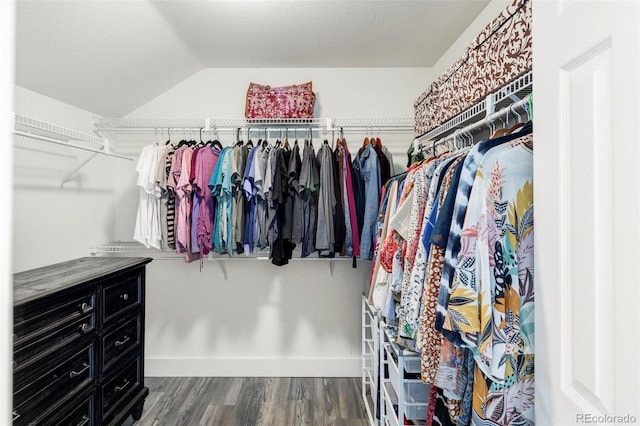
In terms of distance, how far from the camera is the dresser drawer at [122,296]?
5.49ft

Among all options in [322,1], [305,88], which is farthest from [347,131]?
[322,1]

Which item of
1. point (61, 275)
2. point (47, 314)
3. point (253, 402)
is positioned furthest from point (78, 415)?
point (253, 402)

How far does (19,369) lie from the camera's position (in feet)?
3.93

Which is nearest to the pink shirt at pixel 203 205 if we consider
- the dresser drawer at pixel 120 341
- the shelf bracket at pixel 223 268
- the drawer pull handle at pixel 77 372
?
the shelf bracket at pixel 223 268

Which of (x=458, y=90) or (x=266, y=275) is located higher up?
(x=458, y=90)

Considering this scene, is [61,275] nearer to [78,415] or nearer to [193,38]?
[78,415]

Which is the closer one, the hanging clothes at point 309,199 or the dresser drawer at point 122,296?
the dresser drawer at point 122,296

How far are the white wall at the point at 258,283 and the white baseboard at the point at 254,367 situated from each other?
4 cm

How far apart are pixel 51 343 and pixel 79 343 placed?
0.50 feet

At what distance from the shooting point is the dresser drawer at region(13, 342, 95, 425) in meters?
1.22

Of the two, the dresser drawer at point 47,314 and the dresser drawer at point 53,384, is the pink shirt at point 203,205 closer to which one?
the dresser drawer at point 47,314

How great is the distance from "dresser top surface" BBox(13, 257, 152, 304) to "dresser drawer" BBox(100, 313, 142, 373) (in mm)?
332

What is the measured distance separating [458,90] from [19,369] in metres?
2.20

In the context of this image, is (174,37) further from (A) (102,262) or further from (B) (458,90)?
(B) (458,90)
